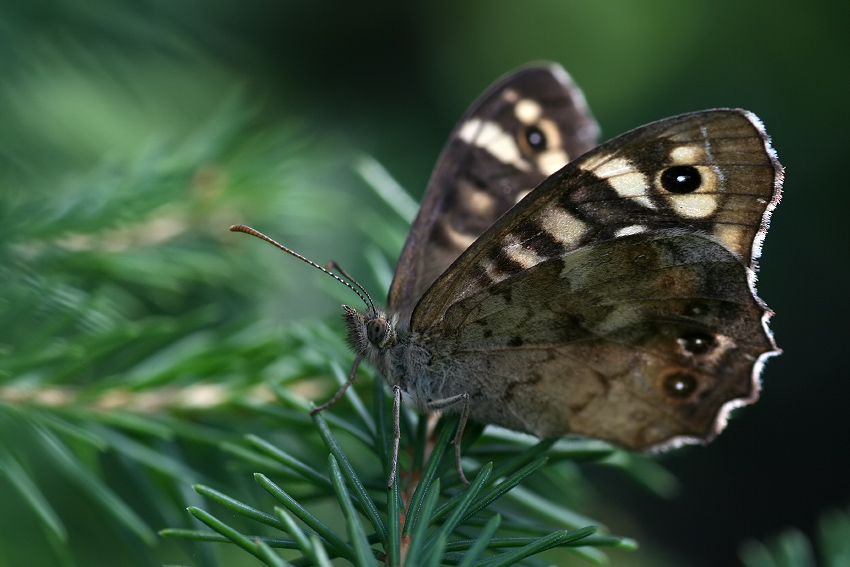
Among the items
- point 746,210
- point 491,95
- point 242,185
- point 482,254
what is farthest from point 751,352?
point 242,185

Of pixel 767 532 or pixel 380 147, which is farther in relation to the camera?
pixel 767 532

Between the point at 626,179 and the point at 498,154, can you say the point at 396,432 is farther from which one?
the point at 498,154

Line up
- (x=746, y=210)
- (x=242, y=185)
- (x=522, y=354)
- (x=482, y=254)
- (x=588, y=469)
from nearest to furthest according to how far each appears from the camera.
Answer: (x=746, y=210) < (x=482, y=254) < (x=522, y=354) < (x=242, y=185) < (x=588, y=469)

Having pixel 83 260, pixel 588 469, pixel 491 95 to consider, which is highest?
pixel 491 95

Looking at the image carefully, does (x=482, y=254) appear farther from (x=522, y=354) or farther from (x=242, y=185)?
(x=242, y=185)

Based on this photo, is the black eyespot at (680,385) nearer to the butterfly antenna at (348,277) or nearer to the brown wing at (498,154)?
the brown wing at (498,154)

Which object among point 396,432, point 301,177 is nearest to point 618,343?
point 396,432

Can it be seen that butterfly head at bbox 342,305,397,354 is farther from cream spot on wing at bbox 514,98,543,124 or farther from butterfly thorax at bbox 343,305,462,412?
cream spot on wing at bbox 514,98,543,124
